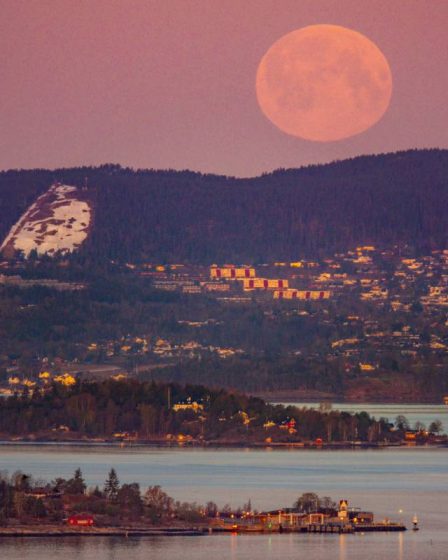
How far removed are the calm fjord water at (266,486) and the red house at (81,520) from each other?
2764 mm

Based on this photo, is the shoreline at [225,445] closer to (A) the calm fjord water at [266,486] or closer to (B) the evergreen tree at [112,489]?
(A) the calm fjord water at [266,486]

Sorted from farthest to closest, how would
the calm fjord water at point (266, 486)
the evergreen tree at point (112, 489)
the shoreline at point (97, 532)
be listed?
the evergreen tree at point (112, 489), the shoreline at point (97, 532), the calm fjord water at point (266, 486)

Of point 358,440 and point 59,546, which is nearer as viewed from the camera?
point 59,546

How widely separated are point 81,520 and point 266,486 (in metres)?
23.7

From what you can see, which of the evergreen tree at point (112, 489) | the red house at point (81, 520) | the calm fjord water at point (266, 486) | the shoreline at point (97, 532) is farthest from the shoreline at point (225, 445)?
the shoreline at point (97, 532)

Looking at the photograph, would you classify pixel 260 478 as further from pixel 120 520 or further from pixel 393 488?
pixel 120 520

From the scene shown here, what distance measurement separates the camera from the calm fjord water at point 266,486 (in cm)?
11100

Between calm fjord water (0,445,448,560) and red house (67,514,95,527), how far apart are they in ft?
9.07

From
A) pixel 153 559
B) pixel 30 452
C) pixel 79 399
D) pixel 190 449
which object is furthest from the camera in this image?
pixel 79 399

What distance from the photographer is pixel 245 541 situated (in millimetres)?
113812

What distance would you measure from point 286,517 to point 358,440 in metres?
67.9

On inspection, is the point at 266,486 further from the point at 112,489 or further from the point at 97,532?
the point at 97,532

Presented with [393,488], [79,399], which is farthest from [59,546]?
[79,399]

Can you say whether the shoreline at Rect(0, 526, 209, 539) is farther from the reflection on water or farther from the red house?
the reflection on water
